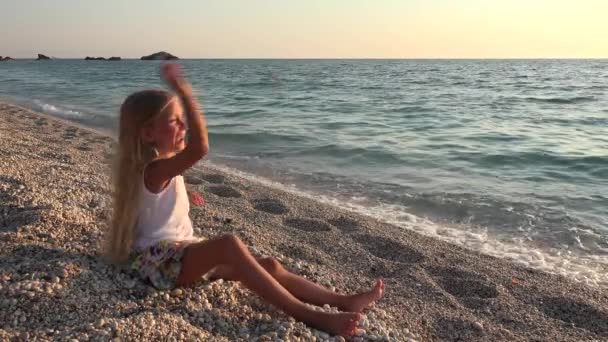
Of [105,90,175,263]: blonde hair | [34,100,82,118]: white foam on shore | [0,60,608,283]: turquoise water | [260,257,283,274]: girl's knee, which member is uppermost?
[105,90,175,263]: blonde hair

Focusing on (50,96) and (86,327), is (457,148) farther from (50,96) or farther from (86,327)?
(50,96)

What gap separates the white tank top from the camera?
10.3ft

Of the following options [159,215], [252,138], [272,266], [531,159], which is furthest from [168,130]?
[252,138]

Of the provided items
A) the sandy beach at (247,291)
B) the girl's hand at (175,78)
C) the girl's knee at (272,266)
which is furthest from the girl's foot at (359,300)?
the girl's hand at (175,78)

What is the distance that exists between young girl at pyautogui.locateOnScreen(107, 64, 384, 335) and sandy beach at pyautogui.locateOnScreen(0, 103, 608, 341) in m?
0.11

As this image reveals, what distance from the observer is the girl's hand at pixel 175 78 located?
2.79 m

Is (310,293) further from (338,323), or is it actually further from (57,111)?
(57,111)

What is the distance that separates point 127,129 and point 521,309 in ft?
10.3

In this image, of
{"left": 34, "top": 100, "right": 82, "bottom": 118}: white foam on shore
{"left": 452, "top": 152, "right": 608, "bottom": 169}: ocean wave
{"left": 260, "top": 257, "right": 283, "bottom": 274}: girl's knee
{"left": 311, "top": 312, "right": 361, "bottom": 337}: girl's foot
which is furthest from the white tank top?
{"left": 34, "top": 100, "right": 82, "bottom": 118}: white foam on shore

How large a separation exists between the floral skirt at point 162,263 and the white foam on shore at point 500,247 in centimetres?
331

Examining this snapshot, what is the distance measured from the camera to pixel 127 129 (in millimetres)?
3059

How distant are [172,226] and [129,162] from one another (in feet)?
1.54

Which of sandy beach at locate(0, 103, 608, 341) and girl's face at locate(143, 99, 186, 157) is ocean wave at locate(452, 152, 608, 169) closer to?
sandy beach at locate(0, 103, 608, 341)

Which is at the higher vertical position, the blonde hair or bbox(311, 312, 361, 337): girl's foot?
the blonde hair
